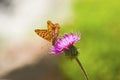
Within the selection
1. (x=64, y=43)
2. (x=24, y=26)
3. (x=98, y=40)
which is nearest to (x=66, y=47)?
(x=64, y=43)

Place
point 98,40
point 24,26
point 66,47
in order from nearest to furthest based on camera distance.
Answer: point 66,47
point 98,40
point 24,26

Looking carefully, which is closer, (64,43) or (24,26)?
(64,43)

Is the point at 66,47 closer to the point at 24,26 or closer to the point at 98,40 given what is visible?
the point at 98,40

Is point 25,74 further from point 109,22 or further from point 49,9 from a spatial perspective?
point 49,9

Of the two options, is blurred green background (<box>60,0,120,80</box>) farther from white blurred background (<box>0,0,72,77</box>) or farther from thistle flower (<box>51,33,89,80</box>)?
thistle flower (<box>51,33,89,80</box>)

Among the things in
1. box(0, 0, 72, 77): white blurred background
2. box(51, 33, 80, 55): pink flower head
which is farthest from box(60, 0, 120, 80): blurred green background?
box(51, 33, 80, 55): pink flower head

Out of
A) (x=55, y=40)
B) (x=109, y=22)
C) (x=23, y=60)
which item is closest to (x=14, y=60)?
(x=23, y=60)

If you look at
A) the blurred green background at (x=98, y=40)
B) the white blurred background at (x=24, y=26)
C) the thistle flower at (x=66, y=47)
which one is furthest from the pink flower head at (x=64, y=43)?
the white blurred background at (x=24, y=26)

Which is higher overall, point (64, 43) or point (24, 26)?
point (64, 43)
